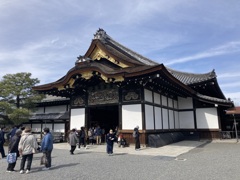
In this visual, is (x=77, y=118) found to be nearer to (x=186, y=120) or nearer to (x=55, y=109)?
(x=55, y=109)

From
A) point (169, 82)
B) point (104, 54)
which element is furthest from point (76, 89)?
point (169, 82)

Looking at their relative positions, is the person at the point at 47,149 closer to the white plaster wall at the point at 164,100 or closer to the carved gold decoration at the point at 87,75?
the carved gold decoration at the point at 87,75

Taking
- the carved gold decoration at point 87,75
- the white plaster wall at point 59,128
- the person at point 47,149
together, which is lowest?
the person at point 47,149

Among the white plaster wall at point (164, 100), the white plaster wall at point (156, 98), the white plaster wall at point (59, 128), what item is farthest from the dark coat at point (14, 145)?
the white plaster wall at point (59, 128)

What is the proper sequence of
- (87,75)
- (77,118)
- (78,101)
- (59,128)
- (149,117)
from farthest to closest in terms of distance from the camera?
(59,128)
(78,101)
(77,118)
(87,75)
(149,117)

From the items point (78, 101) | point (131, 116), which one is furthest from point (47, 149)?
point (78, 101)

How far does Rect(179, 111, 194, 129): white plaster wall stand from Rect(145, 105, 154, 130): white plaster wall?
6.90 metres

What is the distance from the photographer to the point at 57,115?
2202 centimetres

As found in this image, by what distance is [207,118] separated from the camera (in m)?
20.0

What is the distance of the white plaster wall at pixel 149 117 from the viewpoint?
1461cm

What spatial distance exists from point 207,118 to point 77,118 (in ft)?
39.1

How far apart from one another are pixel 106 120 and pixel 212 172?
15.4 m

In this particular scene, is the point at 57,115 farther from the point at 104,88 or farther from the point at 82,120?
the point at 104,88

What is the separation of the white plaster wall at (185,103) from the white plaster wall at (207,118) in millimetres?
917
